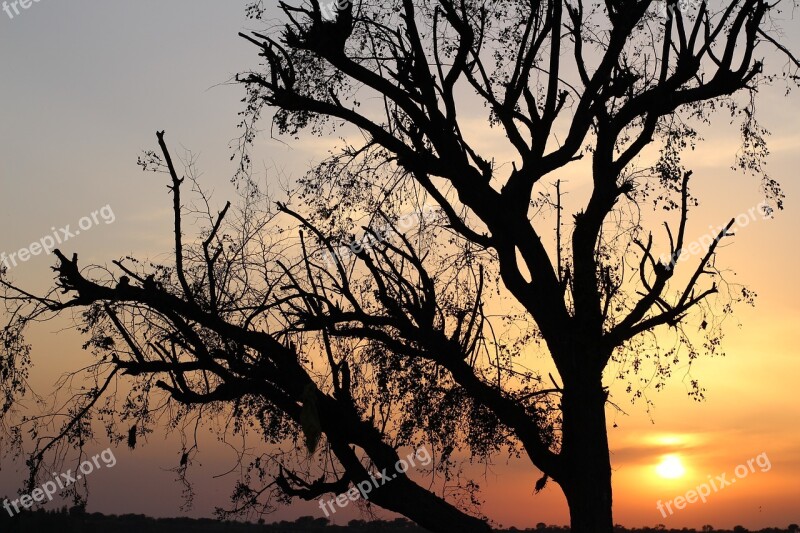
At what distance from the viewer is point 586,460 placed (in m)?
14.1

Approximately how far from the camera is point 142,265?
1417 cm

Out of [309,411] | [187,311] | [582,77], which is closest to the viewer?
[309,411]

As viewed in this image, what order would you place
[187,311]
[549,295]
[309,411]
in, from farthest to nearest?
[549,295]
[187,311]
[309,411]

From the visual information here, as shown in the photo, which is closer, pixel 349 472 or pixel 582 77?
pixel 349 472

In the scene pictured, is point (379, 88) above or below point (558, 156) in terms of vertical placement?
above

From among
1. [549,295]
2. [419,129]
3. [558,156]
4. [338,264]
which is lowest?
[549,295]

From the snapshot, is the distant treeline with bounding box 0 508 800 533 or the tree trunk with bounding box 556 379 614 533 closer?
the tree trunk with bounding box 556 379 614 533

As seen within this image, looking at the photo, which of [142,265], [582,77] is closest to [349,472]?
[142,265]

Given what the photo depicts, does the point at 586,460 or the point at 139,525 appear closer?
the point at 586,460

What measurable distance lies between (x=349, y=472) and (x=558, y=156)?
614 centimetres

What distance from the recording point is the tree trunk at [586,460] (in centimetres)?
1396

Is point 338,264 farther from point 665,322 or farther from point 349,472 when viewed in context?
point 665,322

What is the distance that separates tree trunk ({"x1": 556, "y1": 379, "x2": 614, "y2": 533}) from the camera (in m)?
14.0

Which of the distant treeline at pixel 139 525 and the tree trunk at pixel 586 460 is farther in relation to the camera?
the distant treeline at pixel 139 525
